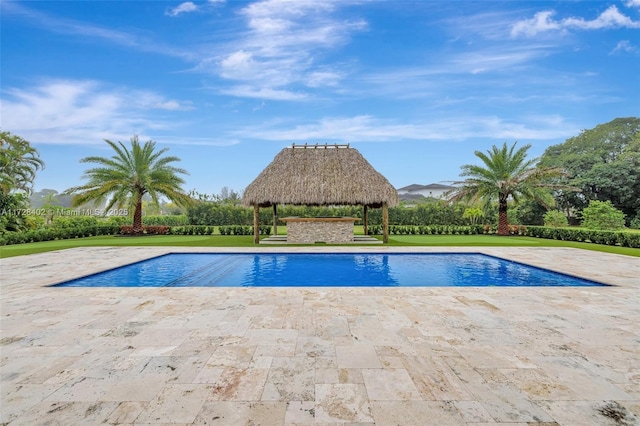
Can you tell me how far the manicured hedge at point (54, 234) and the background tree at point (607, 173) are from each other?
2595 centimetres

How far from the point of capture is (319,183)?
1395 cm

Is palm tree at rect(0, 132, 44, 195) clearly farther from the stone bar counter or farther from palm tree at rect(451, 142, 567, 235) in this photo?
palm tree at rect(451, 142, 567, 235)

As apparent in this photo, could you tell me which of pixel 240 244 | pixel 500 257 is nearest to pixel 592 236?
pixel 500 257

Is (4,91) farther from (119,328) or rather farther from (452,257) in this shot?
(452,257)

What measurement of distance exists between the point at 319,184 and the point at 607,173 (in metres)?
21.4

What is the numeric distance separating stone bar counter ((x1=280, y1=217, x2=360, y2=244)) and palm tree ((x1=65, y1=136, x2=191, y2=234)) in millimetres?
7857

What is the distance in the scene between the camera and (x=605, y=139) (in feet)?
97.6

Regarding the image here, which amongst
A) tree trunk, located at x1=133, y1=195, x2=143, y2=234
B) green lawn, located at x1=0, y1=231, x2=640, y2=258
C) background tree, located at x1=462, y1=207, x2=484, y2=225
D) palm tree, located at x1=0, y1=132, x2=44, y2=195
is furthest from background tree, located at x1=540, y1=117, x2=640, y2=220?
palm tree, located at x1=0, y1=132, x2=44, y2=195

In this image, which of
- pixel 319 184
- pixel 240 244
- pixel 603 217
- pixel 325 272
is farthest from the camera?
pixel 603 217

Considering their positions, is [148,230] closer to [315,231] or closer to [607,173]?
[315,231]

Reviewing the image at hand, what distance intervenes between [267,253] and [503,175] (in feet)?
47.7

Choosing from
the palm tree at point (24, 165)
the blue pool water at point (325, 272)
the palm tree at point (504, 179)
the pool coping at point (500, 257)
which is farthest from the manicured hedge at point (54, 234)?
the palm tree at point (504, 179)

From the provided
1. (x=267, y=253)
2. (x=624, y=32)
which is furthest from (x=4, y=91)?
(x=624, y=32)

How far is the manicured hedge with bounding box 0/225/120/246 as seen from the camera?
13.0m
